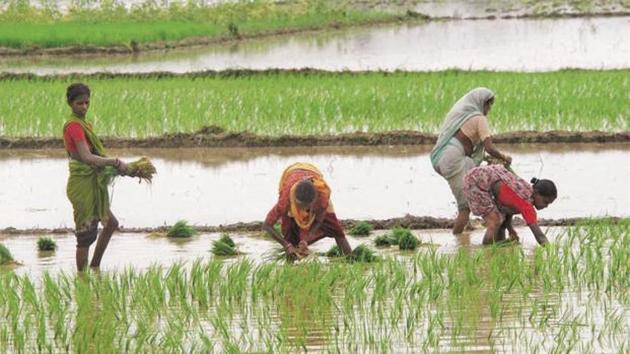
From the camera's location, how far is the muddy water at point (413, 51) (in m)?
19.2

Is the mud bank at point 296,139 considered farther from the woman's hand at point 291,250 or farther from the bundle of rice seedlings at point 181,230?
the woman's hand at point 291,250

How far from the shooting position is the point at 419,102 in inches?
536

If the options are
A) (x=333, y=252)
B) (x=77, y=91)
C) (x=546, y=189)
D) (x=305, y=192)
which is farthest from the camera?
(x=333, y=252)

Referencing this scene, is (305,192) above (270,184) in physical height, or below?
above

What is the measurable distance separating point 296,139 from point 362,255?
4.92m

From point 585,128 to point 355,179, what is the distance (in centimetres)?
260

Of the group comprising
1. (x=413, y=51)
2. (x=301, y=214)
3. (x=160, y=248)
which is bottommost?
(x=160, y=248)

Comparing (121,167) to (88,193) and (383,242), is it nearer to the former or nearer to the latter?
(88,193)

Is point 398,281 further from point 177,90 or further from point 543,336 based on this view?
point 177,90

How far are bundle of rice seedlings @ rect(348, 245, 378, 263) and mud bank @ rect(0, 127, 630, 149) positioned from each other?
4781 millimetres

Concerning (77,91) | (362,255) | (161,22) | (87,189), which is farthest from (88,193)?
(161,22)

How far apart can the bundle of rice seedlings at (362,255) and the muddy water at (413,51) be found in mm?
10539

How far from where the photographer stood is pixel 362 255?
7.48 meters

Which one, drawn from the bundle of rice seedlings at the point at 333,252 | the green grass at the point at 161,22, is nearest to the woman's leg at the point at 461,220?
the bundle of rice seedlings at the point at 333,252
